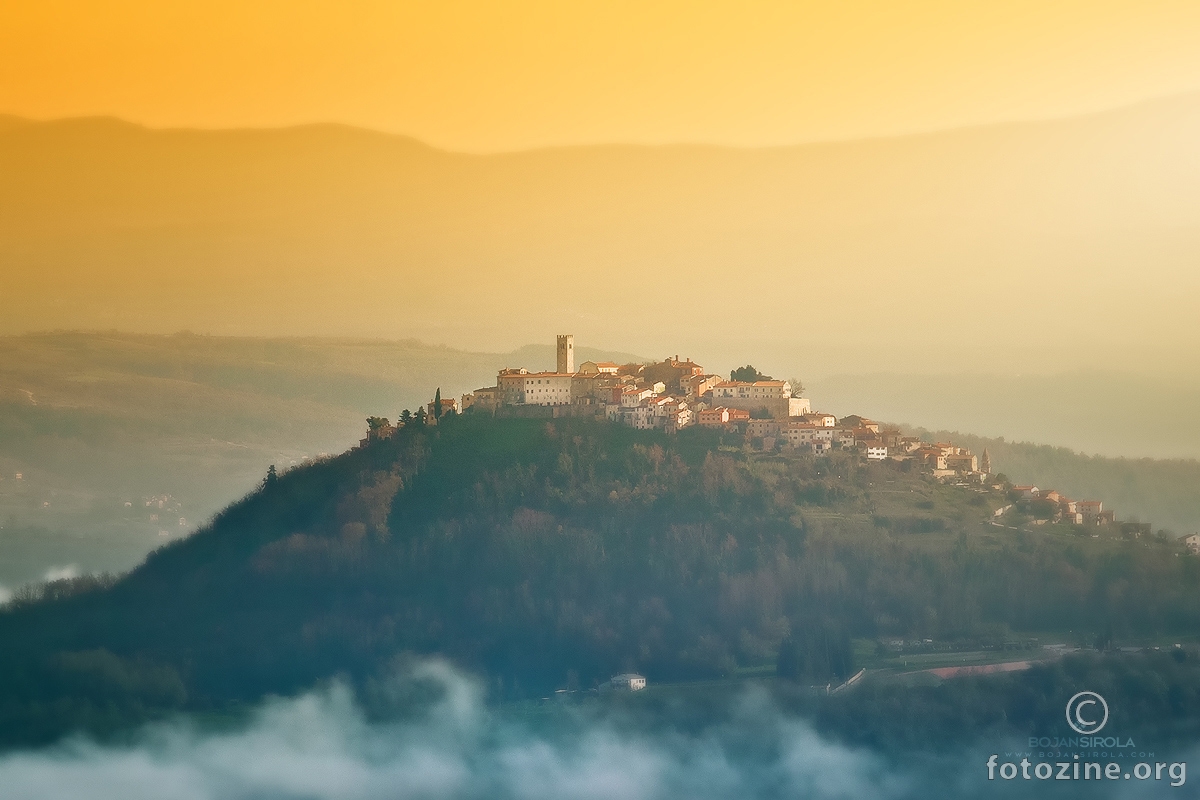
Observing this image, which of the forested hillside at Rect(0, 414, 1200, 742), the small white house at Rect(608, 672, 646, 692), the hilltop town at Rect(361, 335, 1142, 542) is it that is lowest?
the small white house at Rect(608, 672, 646, 692)

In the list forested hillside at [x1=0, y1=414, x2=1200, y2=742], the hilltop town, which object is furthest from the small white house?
the hilltop town

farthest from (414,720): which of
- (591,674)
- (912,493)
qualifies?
(912,493)

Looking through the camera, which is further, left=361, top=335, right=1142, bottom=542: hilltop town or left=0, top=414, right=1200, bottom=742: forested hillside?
left=361, top=335, right=1142, bottom=542: hilltop town

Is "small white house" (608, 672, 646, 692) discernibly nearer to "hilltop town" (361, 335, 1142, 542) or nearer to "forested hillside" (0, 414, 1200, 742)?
"forested hillside" (0, 414, 1200, 742)

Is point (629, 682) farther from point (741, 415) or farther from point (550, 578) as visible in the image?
point (741, 415)

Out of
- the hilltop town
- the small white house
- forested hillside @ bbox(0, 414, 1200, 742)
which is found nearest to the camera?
the small white house

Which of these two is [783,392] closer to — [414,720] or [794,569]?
[794,569]

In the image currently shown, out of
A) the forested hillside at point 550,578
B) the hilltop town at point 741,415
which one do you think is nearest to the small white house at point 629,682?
the forested hillside at point 550,578
